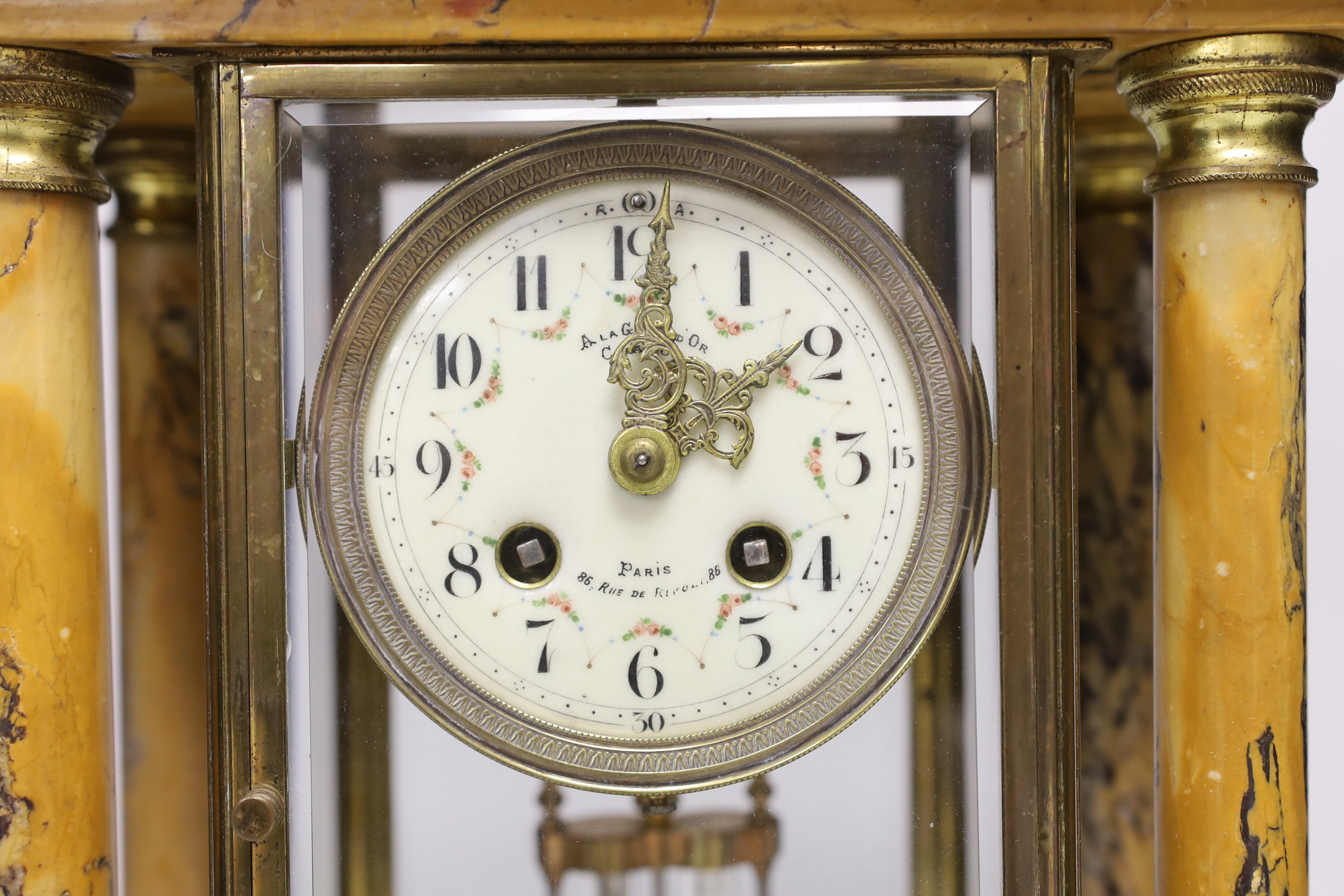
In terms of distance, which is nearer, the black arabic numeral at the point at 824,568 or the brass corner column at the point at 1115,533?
the black arabic numeral at the point at 824,568

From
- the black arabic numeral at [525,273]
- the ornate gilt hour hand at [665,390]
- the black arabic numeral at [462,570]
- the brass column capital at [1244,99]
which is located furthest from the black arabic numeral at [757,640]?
the brass column capital at [1244,99]

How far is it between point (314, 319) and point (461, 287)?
0.49 ft

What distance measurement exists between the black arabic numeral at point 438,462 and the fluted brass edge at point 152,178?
535 mm

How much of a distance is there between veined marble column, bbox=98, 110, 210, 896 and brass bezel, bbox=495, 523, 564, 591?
0.53 m

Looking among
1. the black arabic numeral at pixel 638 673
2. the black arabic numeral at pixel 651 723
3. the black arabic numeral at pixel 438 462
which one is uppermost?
the black arabic numeral at pixel 438 462

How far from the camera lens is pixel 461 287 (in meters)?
1.09

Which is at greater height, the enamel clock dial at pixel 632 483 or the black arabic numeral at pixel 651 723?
the enamel clock dial at pixel 632 483

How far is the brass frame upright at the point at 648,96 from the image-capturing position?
3.48ft

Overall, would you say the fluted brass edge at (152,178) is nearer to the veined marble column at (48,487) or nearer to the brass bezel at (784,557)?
the veined marble column at (48,487)

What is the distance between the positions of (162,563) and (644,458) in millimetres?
720

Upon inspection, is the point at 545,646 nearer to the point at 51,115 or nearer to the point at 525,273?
the point at 525,273

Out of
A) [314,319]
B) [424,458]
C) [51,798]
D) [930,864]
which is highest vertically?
[314,319]

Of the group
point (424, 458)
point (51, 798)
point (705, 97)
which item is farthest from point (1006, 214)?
point (51, 798)

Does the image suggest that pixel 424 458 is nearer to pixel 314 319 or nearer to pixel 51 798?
pixel 314 319
